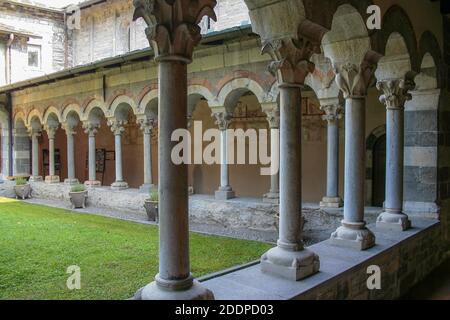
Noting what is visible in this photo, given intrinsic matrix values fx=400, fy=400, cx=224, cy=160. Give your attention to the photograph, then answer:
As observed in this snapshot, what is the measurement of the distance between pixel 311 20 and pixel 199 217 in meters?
6.65

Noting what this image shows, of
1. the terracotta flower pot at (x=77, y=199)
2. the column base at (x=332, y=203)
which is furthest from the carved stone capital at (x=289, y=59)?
the terracotta flower pot at (x=77, y=199)

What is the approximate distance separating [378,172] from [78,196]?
26.5 feet

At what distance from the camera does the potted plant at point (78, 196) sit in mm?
11297

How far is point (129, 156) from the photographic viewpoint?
1474 centimetres

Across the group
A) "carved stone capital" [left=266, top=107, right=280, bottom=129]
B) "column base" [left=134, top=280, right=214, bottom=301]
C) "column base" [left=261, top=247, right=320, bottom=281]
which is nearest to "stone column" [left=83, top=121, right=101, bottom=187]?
"carved stone capital" [left=266, top=107, right=280, bottom=129]

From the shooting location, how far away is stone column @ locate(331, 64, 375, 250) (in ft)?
13.9

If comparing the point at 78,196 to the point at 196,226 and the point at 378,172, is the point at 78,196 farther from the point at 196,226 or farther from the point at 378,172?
the point at 378,172

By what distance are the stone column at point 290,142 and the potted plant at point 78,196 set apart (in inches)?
359

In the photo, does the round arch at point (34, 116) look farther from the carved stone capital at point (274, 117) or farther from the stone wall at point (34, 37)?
the carved stone capital at point (274, 117)

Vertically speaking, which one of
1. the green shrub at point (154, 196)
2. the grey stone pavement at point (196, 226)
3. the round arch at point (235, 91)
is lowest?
the grey stone pavement at point (196, 226)

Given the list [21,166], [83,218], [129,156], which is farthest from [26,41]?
[83,218]

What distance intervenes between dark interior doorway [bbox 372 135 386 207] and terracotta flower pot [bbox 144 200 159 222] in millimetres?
5193

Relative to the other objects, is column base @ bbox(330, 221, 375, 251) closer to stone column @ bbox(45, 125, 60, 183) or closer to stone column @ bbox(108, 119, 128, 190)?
stone column @ bbox(108, 119, 128, 190)
